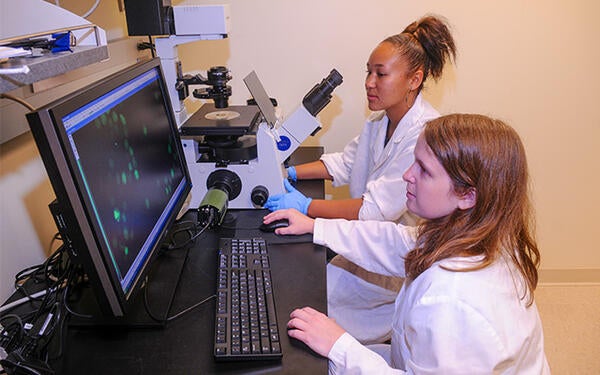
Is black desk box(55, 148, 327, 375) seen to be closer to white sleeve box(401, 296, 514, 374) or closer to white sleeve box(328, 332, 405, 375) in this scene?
white sleeve box(328, 332, 405, 375)

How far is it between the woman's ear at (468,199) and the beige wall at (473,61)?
123cm

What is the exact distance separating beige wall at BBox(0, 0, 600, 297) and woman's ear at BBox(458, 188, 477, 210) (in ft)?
4.05

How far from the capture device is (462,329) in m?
0.70

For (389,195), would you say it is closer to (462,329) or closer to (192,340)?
(462,329)

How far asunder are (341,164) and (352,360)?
958 millimetres

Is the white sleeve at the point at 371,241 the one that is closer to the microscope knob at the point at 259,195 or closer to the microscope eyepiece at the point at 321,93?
the microscope knob at the point at 259,195

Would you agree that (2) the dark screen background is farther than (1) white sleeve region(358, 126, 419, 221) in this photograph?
No

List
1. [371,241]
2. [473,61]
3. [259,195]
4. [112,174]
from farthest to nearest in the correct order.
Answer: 1. [473,61]
2. [259,195]
3. [371,241]
4. [112,174]

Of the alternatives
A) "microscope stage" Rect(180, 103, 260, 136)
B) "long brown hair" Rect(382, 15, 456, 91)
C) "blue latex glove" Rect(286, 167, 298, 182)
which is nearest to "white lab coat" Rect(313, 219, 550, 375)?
"microscope stage" Rect(180, 103, 260, 136)

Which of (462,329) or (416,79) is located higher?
(416,79)

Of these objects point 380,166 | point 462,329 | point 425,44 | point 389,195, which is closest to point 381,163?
point 380,166

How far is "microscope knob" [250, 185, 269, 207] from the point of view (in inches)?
48.0

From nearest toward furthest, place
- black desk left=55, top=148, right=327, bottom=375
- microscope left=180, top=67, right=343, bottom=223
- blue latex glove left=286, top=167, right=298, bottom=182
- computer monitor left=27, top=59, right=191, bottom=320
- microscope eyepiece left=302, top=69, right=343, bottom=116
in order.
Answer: computer monitor left=27, top=59, right=191, bottom=320
black desk left=55, top=148, right=327, bottom=375
microscope left=180, top=67, right=343, bottom=223
microscope eyepiece left=302, top=69, right=343, bottom=116
blue latex glove left=286, top=167, right=298, bottom=182

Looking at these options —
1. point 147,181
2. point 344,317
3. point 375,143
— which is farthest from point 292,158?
point 147,181
